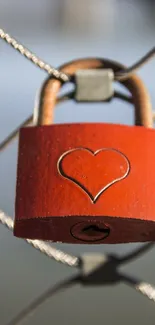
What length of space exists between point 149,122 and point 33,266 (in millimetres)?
1342

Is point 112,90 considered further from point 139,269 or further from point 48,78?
point 139,269

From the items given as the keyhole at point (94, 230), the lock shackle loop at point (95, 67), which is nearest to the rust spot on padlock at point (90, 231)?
the keyhole at point (94, 230)

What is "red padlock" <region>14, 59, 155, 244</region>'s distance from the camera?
3.01 ft

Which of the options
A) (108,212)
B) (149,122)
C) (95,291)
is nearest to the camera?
(108,212)

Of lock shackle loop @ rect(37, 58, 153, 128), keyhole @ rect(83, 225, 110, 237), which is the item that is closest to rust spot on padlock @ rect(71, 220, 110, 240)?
keyhole @ rect(83, 225, 110, 237)

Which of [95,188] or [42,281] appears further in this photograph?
[42,281]

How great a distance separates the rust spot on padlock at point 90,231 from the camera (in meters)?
1.00

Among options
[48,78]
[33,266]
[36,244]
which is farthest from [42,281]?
[48,78]

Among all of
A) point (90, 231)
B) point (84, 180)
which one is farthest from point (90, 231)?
point (84, 180)

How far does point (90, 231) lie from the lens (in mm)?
1041

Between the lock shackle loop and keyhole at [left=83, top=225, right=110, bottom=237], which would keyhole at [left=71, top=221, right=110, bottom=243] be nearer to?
keyhole at [left=83, top=225, right=110, bottom=237]

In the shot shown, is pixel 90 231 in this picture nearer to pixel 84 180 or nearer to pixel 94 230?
pixel 94 230

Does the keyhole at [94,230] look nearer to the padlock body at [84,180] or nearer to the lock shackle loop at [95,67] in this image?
the padlock body at [84,180]

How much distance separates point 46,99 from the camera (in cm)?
108
